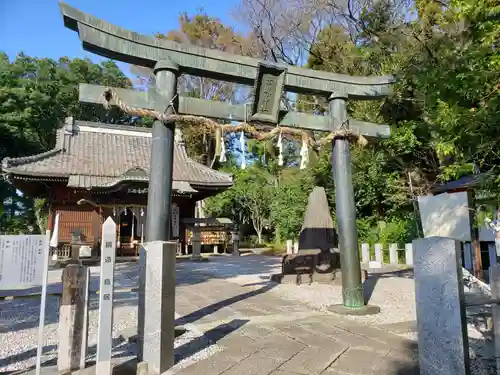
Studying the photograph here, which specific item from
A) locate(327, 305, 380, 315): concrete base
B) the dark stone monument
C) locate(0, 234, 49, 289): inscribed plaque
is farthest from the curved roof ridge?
locate(327, 305, 380, 315): concrete base

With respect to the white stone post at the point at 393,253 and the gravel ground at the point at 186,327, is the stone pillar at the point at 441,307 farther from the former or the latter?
the white stone post at the point at 393,253

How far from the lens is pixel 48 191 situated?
656 inches

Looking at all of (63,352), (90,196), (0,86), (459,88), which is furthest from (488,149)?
(0,86)

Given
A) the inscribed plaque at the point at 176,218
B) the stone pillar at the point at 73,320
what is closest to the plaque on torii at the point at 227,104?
Answer: the stone pillar at the point at 73,320

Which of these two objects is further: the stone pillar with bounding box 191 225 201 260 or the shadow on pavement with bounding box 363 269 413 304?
the stone pillar with bounding box 191 225 201 260

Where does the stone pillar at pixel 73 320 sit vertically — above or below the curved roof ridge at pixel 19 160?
below

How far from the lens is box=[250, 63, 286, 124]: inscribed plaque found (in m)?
5.18

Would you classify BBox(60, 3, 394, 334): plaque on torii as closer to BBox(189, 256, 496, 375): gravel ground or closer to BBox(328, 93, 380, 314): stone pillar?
BBox(328, 93, 380, 314): stone pillar

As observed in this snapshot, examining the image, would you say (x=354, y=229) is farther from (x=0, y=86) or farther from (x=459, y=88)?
(x=0, y=86)

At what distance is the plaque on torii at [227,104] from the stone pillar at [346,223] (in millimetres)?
13

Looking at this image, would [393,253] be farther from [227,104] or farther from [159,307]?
[159,307]

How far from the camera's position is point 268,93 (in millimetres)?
5234

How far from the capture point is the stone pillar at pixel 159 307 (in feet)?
10.8

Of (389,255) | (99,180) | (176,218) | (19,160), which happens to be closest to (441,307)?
(389,255)
